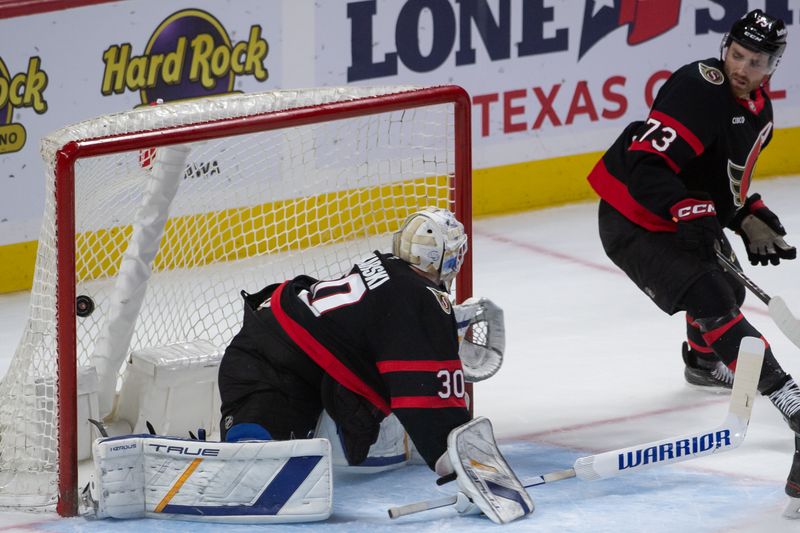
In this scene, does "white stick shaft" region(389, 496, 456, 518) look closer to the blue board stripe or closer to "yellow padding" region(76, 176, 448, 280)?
the blue board stripe

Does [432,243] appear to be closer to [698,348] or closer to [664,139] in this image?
[664,139]

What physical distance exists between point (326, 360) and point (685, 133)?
1.10 m

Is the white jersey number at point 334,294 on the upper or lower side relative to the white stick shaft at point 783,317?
upper

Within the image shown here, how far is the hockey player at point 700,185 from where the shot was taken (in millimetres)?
4180

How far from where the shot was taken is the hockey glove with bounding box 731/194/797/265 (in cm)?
455

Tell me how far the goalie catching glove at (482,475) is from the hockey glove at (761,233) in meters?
1.14

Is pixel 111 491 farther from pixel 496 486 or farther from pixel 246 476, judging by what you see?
pixel 496 486

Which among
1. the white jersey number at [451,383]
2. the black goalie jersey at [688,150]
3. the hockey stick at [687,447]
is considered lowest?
the hockey stick at [687,447]

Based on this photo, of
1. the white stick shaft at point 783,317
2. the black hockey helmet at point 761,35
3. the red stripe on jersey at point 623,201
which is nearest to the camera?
the white stick shaft at point 783,317

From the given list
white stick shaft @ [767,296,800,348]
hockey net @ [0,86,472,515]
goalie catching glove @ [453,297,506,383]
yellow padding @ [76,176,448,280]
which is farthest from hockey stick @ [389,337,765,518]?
yellow padding @ [76,176,448,280]

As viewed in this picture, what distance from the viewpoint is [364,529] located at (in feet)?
12.3

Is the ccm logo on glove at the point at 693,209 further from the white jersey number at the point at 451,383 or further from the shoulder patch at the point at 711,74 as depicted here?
the white jersey number at the point at 451,383

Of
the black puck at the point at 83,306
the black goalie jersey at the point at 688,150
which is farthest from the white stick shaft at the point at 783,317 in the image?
the black puck at the point at 83,306

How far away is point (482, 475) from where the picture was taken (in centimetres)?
Answer: 371
